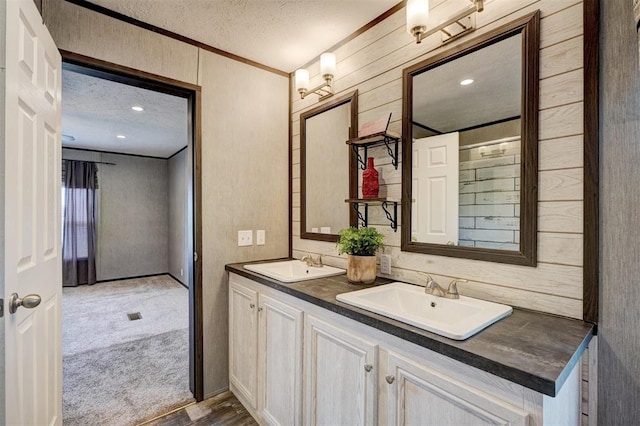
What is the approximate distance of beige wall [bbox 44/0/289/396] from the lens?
192 centimetres

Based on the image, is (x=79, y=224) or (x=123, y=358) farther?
(x=79, y=224)

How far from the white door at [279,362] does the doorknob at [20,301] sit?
101cm

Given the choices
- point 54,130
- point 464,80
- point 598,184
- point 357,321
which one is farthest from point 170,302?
point 598,184

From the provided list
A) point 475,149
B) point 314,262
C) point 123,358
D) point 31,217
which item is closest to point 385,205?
point 475,149

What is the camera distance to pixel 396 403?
1103 mm

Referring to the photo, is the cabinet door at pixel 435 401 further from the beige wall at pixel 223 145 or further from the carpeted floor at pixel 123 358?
the carpeted floor at pixel 123 358

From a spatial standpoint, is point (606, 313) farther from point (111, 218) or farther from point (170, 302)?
point (111, 218)

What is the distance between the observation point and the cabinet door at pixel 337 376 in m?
1.20

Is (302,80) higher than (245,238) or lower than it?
higher

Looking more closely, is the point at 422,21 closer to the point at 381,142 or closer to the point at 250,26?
the point at 381,142

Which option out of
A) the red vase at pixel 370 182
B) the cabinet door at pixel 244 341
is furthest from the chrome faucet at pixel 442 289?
the cabinet door at pixel 244 341

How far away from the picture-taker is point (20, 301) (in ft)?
3.53

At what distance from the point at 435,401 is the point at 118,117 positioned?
432 cm

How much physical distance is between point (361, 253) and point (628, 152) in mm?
1150
